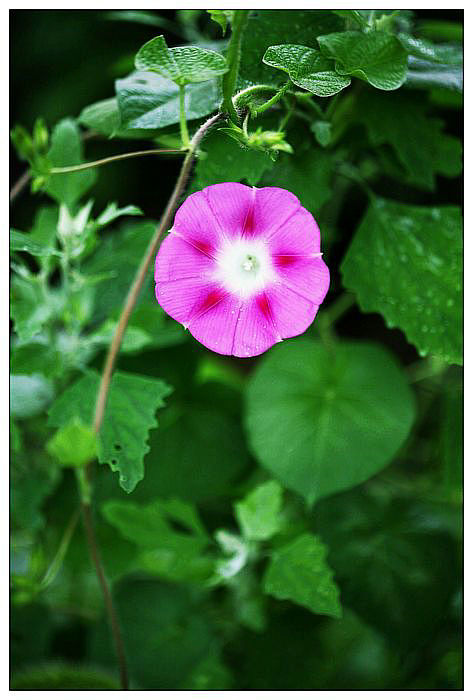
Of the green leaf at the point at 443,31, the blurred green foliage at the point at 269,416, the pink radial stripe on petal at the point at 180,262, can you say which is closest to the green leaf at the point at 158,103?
the blurred green foliage at the point at 269,416

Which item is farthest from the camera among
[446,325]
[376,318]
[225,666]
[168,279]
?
[376,318]

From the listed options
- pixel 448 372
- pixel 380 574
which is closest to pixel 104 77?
pixel 448 372

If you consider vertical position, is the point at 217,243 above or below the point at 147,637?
above

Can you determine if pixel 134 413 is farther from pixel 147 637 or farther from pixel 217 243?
pixel 147 637

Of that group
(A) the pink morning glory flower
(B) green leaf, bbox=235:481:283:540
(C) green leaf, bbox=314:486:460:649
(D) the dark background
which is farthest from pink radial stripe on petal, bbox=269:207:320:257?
(D) the dark background

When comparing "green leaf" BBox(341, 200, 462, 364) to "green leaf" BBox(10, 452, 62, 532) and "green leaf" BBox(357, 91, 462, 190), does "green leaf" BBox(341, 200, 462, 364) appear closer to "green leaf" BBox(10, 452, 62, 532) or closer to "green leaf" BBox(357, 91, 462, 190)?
"green leaf" BBox(357, 91, 462, 190)

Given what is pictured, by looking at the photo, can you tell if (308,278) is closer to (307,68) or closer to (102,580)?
(307,68)

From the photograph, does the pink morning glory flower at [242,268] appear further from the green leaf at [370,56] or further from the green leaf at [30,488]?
the green leaf at [30,488]
